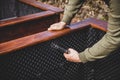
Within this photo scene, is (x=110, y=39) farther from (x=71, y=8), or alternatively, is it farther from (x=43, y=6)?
(x=43, y=6)

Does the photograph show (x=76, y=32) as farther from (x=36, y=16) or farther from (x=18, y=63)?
(x=36, y=16)

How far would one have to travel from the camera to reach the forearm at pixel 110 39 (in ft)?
5.26

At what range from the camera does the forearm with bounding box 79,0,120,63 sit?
1.60 m

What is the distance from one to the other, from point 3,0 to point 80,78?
6.34 ft

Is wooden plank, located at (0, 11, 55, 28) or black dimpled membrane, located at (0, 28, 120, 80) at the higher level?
wooden plank, located at (0, 11, 55, 28)

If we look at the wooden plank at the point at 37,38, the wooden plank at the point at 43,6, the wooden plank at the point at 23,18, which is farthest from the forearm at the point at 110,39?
the wooden plank at the point at 43,6

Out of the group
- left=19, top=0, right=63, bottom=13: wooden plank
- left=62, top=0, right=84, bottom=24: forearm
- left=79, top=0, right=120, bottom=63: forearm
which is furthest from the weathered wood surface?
left=79, top=0, right=120, bottom=63: forearm

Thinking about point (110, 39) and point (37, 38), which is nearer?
point (110, 39)

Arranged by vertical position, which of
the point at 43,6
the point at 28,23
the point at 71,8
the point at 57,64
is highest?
the point at 71,8

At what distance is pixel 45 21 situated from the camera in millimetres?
3115

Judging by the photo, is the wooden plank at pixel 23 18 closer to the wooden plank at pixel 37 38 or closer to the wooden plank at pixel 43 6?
the wooden plank at pixel 43 6

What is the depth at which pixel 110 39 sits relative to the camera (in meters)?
1.75

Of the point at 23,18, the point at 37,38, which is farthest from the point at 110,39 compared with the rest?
the point at 23,18

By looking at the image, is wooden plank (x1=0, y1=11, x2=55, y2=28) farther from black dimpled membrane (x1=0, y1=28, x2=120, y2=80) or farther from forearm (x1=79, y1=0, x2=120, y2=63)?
forearm (x1=79, y1=0, x2=120, y2=63)
